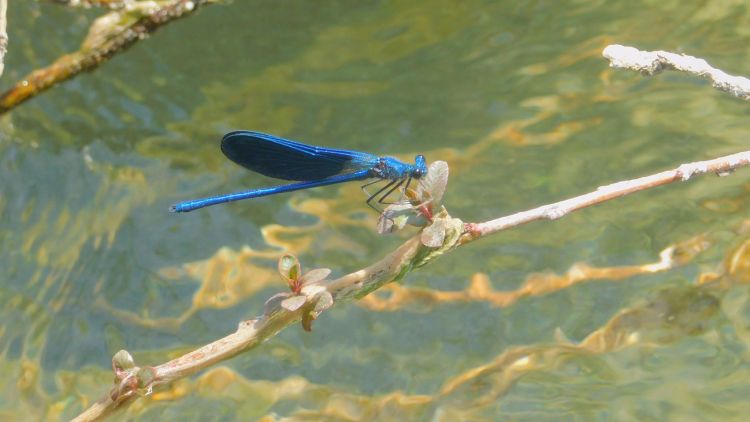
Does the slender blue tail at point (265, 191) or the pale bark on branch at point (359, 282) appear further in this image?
the slender blue tail at point (265, 191)

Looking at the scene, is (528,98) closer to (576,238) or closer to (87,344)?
(576,238)

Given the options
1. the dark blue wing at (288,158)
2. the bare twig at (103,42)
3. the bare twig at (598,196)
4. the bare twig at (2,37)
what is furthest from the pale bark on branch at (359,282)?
the bare twig at (103,42)

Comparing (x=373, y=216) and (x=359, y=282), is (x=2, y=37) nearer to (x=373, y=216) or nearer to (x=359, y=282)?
(x=359, y=282)

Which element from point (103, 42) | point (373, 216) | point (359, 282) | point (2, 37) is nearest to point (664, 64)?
point (359, 282)

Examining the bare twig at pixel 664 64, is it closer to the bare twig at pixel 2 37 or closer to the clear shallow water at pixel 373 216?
the clear shallow water at pixel 373 216

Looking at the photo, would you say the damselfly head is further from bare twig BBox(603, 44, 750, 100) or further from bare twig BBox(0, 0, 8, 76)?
bare twig BBox(0, 0, 8, 76)
